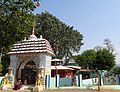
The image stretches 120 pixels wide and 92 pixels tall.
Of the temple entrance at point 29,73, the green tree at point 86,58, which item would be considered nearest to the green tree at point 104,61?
the green tree at point 86,58

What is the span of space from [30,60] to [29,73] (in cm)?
157

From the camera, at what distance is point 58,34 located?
4916cm

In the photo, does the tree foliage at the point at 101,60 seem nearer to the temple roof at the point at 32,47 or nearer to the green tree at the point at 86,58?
the green tree at the point at 86,58

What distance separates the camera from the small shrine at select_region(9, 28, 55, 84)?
2517cm

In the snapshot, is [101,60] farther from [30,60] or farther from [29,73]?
[30,60]

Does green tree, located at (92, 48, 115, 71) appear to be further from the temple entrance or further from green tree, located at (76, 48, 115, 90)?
the temple entrance

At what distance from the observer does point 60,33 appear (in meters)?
50.2

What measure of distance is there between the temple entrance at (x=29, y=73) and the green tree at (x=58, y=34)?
20861mm

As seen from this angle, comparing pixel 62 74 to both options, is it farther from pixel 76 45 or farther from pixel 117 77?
Result: pixel 76 45

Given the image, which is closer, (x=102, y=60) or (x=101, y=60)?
(x=102, y=60)

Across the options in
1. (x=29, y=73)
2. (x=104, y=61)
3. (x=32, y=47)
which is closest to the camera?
(x=32, y=47)

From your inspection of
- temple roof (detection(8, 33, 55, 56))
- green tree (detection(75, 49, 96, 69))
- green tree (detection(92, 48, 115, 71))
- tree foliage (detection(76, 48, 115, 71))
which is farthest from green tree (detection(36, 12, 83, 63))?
temple roof (detection(8, 33, 55, 56))

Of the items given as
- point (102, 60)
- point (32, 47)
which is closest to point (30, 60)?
point (32, 47)

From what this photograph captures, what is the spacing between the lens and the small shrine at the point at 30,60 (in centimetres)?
2517
